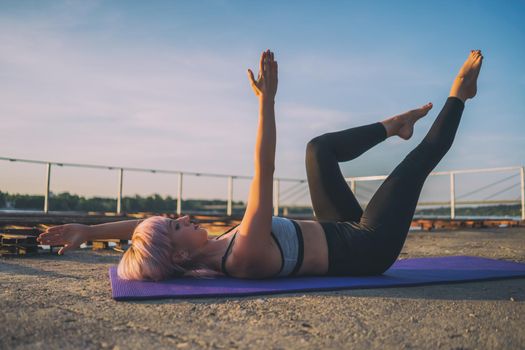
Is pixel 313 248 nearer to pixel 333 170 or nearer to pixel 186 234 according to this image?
pixel 333 170

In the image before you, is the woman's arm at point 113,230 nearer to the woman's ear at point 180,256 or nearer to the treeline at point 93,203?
the woman's ear at point 180,256

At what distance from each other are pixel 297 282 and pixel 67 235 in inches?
40.6

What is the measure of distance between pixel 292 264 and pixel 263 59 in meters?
0.90

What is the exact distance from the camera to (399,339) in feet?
3.74

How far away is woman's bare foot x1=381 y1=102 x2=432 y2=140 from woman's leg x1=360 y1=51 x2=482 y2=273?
23 centimetres

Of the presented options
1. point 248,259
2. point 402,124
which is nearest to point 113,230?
point 248,259

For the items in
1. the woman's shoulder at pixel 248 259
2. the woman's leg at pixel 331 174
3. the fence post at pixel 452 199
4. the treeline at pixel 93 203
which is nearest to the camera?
the woman's shoulder at pixel 248 259

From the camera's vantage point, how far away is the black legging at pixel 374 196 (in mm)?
2010

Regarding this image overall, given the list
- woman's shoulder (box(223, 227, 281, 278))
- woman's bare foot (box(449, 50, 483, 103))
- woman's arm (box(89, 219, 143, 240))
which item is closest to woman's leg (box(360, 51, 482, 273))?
woman's bare foot (box(449, 50, 483, 103))

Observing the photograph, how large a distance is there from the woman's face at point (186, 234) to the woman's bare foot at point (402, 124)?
1.23m

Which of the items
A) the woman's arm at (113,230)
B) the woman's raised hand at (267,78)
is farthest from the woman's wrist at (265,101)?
the woman's arm at (113,230)

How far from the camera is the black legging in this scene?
6.60ft

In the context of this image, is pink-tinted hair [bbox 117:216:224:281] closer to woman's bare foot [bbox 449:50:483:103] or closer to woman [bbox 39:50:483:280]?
woman [bbox 39:50:483:280]

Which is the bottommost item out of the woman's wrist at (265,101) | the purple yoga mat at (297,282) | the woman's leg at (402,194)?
the purple yoga mat at (297,282)
